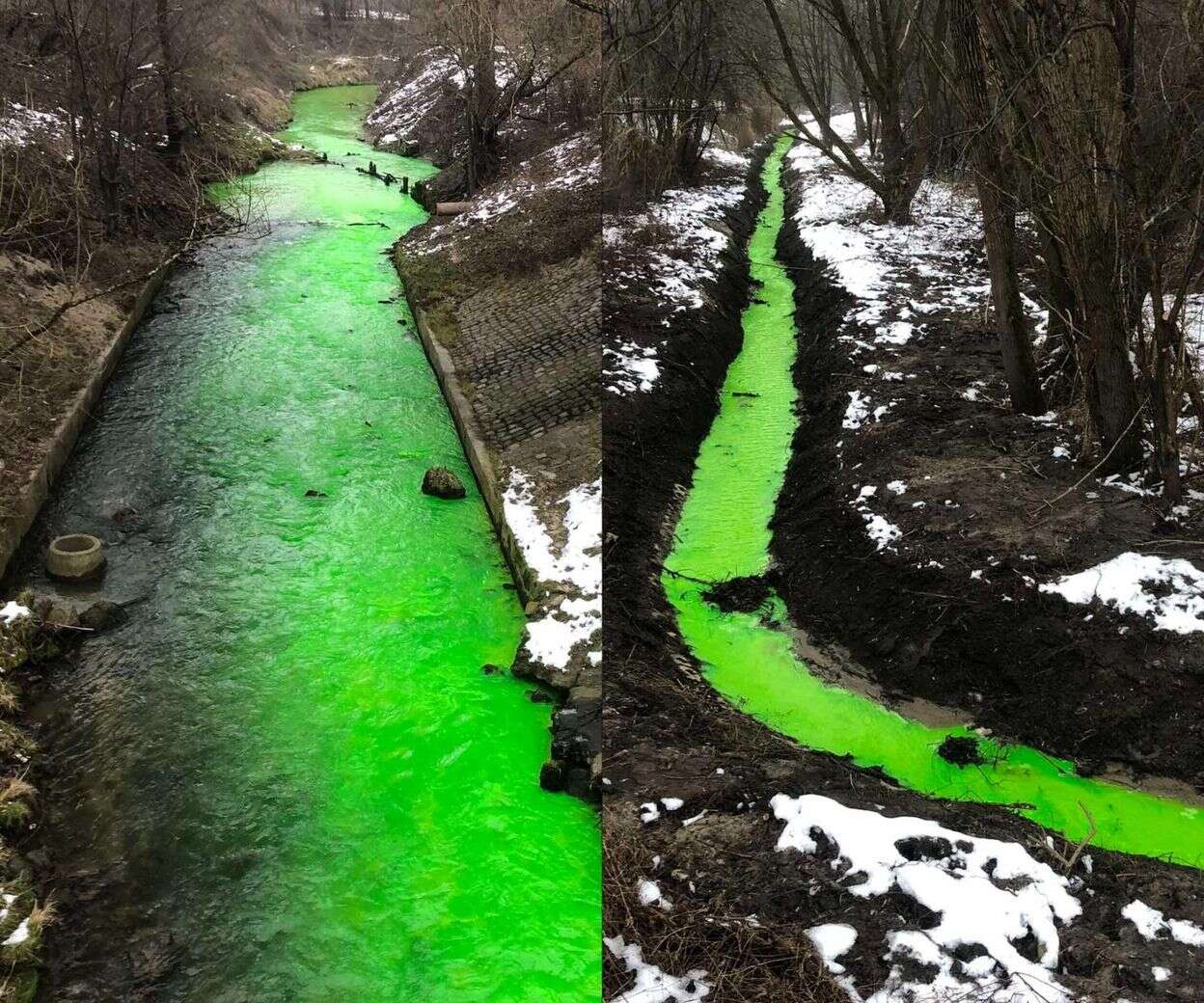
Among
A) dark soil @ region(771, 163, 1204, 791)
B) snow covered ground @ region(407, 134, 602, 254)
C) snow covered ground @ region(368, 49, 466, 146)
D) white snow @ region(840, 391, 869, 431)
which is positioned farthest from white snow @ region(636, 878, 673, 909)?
snow covered ground @ region(368, 49, 466, 146)

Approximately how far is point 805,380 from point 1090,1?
6672mm

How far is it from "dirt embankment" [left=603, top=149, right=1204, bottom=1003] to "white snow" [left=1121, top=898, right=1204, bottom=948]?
0.04 metres

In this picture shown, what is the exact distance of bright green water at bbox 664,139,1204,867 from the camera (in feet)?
21.2

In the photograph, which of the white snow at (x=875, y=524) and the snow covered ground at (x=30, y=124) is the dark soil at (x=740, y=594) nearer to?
→ the white snow at (x=875, y=524)

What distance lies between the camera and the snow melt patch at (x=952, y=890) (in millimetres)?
4137

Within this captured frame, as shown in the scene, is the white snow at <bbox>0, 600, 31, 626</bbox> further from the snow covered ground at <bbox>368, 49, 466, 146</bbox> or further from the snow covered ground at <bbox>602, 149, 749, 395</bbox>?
the snow covered ground at <bbox>368, 49, 466, 146</bbox>

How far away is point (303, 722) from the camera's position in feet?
25.9

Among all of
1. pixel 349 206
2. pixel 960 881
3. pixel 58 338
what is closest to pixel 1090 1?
pixel 960 881

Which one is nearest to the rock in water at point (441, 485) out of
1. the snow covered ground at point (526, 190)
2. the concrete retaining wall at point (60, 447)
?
the concrete retaining wall at point (60, 447)

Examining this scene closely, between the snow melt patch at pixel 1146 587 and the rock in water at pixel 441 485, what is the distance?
21.3ft

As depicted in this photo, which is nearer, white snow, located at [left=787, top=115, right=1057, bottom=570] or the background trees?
the background trees

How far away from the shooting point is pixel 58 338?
13.4 m

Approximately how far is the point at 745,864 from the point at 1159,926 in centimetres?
192

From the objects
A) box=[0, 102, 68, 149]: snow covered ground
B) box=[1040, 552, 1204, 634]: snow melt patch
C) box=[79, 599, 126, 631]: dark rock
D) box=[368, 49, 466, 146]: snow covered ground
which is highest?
box=[368, 49, 466, 146]: snow covered ground
